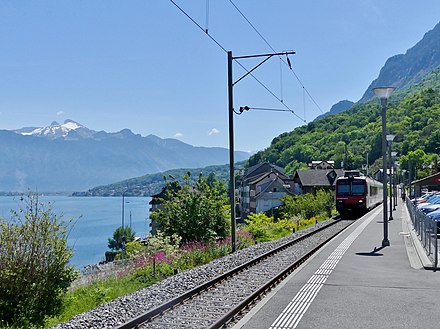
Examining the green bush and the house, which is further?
the house

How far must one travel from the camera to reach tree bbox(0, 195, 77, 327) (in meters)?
10.1

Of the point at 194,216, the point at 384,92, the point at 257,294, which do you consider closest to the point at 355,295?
the point at 257,294

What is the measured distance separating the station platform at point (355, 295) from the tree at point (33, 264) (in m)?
4.24

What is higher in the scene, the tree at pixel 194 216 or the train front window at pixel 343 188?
the train front window at pixel 343 188

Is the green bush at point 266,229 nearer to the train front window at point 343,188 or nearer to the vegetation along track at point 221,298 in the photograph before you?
the train front window at point 343,188

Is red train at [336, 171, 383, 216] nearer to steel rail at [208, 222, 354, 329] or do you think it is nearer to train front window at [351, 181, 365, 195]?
train front window at [351, 181, 365, 195]

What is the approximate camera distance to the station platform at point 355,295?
8508mm

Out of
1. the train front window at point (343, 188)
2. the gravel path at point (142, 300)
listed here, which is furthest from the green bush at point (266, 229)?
the gravel path at point (142, 300)

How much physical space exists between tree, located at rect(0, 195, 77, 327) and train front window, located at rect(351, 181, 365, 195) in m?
30.8

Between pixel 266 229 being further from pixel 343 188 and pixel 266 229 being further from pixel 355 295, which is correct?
pixel 355 295

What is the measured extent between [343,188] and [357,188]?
1.02 metres

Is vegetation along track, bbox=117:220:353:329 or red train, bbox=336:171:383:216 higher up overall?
red train, bbox=336:171:383:216

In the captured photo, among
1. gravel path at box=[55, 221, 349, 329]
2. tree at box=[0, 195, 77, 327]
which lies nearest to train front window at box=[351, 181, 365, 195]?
gravel path at box=[55, 221, 349, 329]

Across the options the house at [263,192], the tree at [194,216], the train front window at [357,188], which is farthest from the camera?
the house at [263,192]
